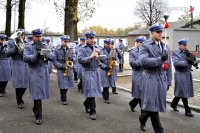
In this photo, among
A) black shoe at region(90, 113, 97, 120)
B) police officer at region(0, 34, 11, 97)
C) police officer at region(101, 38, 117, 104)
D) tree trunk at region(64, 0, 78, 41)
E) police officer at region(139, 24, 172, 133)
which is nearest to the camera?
police officer at region(139, 24, 172, 133)

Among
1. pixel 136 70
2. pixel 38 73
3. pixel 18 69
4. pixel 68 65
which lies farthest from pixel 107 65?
pixel 38 73

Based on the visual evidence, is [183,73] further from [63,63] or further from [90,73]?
[63,63]

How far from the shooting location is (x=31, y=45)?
8797 millimetres

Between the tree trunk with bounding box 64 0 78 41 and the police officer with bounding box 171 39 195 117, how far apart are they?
12520mm

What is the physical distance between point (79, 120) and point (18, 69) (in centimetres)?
262

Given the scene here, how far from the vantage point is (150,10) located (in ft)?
255

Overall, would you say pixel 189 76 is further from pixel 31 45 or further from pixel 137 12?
pixel 137 12

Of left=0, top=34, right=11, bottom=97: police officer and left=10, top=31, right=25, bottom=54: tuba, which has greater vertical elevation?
left=10, top=31, right=25, bottom=54: tuba

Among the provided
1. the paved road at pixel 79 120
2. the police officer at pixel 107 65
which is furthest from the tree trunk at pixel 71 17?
the paved road at pixel 79 120

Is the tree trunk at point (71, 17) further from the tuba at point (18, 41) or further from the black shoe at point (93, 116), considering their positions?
the black shoe at point (93, 116)

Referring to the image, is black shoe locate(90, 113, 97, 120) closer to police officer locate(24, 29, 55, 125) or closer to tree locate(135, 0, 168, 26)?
police officer locate(24, 29, 55, 125)

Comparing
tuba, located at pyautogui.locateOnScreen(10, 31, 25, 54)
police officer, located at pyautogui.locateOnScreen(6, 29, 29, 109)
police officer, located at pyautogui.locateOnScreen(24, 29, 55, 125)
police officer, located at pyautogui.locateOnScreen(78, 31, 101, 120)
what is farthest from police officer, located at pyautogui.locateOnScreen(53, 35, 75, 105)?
police officer, located at pyautogui.locateOnScreen(24, 29, 55, 125)

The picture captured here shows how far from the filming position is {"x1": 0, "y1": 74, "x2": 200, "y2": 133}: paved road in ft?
26.8

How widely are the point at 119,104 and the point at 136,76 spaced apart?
159cm
